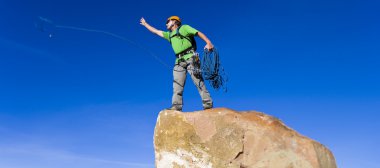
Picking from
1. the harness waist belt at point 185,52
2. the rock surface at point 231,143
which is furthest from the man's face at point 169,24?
the rock surface at point 231,143

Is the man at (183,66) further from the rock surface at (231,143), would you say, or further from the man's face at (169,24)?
the rock surface at (231,143)

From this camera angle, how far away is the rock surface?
11.1m

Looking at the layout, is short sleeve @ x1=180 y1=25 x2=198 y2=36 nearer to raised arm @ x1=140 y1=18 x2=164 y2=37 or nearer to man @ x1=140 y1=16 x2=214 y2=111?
man @ x1=140 y1=16 x2=214 y2=111

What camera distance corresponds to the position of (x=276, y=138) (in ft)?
37.1

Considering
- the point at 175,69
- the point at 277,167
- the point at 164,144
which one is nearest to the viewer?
the point at 277,167

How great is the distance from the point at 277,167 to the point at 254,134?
0.99m

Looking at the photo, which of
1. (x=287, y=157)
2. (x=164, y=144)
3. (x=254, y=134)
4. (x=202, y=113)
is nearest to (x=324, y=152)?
(x=287, y=157)

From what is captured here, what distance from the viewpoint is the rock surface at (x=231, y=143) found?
11.1 metres

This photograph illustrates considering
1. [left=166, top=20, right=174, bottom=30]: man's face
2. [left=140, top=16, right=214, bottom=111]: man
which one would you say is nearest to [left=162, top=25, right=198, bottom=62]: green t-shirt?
[left=140, top=16, right=214, bottom=111]: man

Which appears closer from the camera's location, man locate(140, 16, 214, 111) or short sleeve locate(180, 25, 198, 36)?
short sleeve locate(180, 25, 198, 36)

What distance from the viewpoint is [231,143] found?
448 inches

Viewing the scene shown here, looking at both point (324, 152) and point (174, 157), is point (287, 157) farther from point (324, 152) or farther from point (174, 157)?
point (174, 157)

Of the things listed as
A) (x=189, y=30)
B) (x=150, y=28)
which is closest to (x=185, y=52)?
(x=189, y=30)

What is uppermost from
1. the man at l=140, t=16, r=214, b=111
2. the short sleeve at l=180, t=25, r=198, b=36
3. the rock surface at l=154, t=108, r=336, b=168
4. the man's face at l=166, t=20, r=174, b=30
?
the man's face at l=166, t=20, r=174, b=30
